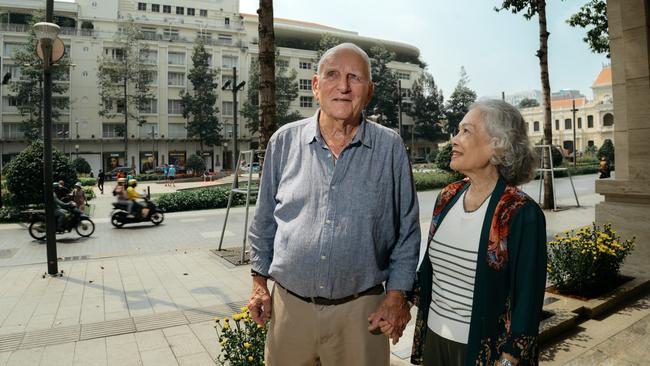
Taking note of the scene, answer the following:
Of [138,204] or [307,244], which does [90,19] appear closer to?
[138,204]

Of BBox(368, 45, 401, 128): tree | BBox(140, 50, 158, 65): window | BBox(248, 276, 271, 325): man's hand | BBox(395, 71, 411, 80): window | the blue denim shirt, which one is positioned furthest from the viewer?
BBox(395, 71, 411, 80): window

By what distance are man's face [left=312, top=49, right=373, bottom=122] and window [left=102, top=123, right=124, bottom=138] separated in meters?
55.1

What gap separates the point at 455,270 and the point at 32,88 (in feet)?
184

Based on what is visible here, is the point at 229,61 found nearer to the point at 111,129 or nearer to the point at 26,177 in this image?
the point at 111,129

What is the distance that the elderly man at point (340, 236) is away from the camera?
2.13m

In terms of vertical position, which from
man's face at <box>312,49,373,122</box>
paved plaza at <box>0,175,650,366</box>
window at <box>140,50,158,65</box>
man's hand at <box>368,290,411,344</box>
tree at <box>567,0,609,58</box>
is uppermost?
window at <box>140,50,158,65</box>

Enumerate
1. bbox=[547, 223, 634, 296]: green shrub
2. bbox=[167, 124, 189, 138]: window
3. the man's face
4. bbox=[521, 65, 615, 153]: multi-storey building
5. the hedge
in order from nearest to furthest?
the man's face
bbox=[547, 223, 634, 296]: green shrub
the hedge
bbox=[167, 124, 189, 138]: window
bbox=[521, 65, 615, 153]: multi-storey building

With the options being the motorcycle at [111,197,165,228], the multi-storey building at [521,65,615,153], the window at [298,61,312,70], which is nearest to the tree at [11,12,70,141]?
the window at [298,61,312,70]

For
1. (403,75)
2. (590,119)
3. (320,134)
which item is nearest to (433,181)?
(320,134)

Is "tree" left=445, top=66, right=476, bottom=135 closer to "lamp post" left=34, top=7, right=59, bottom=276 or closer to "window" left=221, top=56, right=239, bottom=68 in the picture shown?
"window" left=221, top=56, right=239, bottom=68

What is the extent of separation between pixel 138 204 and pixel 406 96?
60.1m

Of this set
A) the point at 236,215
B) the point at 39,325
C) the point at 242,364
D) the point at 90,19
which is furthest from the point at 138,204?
the point at 90,19

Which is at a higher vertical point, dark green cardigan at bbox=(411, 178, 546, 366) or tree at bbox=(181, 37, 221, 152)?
tree at bbox=(181, 37, 221, 152)

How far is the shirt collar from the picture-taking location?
2.24m
